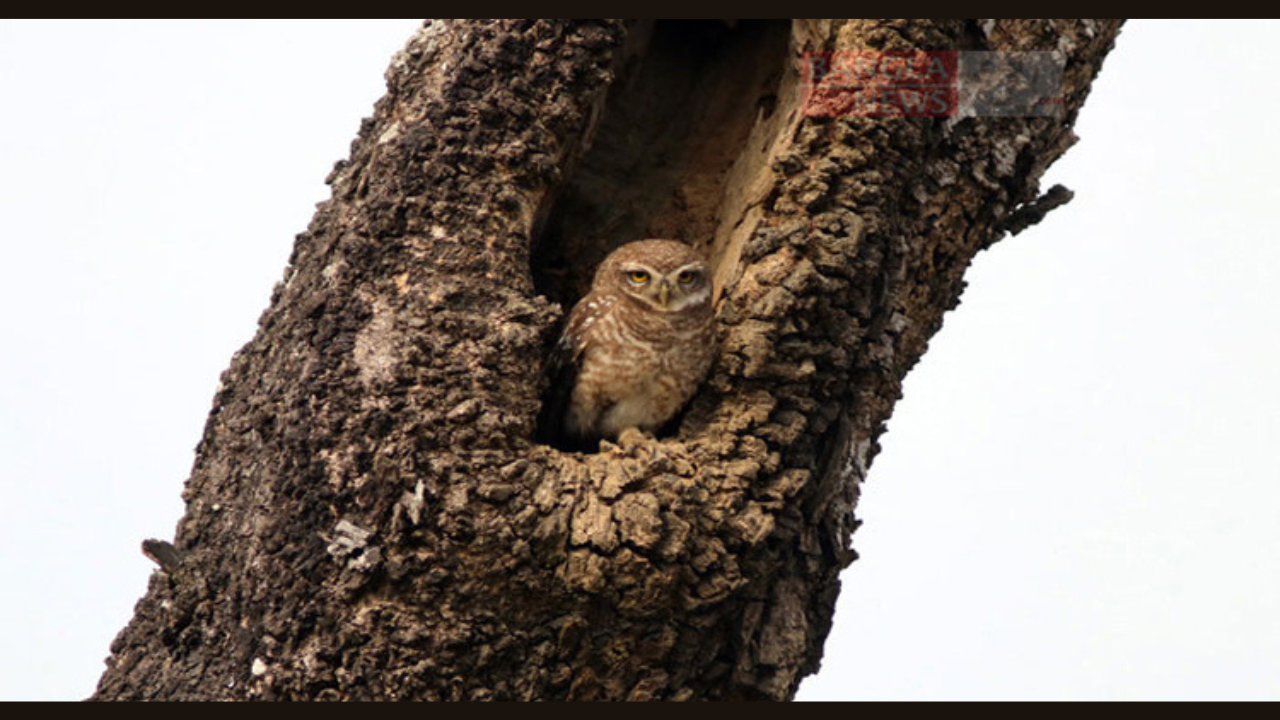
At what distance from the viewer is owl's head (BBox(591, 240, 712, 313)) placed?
4863 mm

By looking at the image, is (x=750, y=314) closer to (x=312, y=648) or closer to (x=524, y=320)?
(x=524, y=320)

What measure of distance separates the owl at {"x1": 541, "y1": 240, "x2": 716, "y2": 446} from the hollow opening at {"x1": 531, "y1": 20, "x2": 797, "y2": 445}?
0.13 meters

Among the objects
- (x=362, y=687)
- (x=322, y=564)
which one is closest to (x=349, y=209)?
(x=322, y=564)

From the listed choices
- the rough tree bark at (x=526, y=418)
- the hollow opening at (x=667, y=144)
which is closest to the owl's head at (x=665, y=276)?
the rough tree bark at (x=526, y=418)

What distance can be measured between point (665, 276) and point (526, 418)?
0.87m

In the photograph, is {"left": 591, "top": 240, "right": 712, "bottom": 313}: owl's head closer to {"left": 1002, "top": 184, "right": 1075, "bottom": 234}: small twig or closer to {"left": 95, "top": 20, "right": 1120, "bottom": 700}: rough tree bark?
{"left": 95, "top": 20, "right": 1120, "bottom": 700}: rough tree bark

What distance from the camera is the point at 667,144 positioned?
5344 millimetres

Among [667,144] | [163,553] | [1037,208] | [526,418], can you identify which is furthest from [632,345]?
[163,553]

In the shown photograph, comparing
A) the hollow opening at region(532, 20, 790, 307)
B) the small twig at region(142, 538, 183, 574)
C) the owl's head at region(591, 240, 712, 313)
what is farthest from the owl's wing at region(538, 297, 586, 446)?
the small twig at region(142, 538, 183, 574)

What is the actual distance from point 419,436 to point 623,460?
0.55 metres

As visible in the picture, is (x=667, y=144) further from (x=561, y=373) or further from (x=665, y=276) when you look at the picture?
(x=561, y=373)

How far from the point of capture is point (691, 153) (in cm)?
535

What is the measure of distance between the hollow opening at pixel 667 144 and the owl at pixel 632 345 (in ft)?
0.44

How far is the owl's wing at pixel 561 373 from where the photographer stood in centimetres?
508
